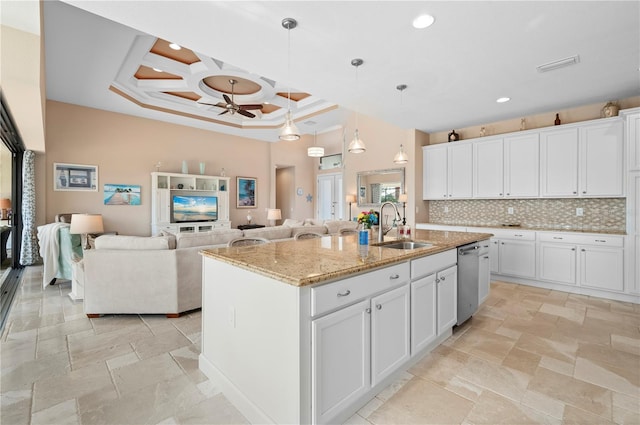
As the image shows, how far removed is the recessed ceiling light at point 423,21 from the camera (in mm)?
2355

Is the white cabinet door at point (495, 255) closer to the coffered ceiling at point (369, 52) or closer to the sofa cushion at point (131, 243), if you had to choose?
the coffered ceiling at point (369, 52)

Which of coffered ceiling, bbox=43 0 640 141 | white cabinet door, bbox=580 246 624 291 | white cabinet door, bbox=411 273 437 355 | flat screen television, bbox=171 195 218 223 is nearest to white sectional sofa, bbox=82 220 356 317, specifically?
coffered ceiling, bbox=43 0 640 141

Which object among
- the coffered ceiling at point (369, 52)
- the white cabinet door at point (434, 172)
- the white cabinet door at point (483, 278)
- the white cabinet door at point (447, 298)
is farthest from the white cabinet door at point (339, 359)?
the white cabinet door at point (434, 172)

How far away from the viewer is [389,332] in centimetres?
196

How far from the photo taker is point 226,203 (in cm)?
771

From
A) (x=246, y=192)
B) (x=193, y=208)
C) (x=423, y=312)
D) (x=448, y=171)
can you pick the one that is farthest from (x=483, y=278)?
(x=246, y=192)

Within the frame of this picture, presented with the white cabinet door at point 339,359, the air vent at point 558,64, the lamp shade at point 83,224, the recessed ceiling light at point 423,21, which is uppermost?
the air vent at point 558,64

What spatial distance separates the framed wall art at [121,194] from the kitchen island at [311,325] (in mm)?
5446

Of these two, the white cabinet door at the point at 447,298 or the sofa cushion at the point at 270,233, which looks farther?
the sofa cushion at the point at 270,233

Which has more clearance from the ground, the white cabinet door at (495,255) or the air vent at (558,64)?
the air vent at (558,64)

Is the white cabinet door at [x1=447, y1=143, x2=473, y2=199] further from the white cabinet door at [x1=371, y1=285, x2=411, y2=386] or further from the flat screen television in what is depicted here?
the flat screen television

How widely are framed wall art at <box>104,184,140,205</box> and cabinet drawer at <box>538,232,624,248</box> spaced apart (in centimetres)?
785

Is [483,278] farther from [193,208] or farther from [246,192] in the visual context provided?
[246,192]

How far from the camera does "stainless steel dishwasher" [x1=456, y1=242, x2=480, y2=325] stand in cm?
285
